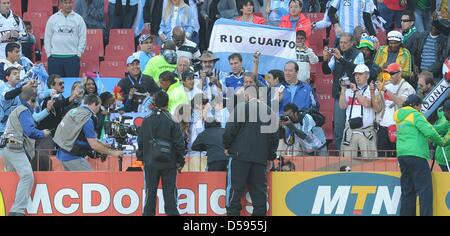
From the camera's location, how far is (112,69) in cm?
2481

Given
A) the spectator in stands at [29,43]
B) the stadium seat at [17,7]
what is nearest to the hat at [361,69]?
the spectator in stands at [29,43]

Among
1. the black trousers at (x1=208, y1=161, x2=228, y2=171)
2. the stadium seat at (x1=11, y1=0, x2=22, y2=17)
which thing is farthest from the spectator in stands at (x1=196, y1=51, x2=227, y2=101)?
the stadium seat at (x1=11, y1=0, x2=22, y2=17)

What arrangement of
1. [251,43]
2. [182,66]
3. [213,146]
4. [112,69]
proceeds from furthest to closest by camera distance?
[112,69] → [251,43] → [182,66] → [213,146]

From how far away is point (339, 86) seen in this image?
22719 mm

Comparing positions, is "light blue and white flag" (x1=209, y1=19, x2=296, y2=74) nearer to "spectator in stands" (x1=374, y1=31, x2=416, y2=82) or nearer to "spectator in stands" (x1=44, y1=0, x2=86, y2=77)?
"spectator in stands" (x1=374, y1=31, x2=416, y2=82)

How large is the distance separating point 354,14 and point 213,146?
632 cm

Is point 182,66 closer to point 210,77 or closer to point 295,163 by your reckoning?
point 210,77

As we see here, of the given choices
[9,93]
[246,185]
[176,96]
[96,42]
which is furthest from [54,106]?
[246,185]

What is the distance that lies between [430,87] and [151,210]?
18.4 feet

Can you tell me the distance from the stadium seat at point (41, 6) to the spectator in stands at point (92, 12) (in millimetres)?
713

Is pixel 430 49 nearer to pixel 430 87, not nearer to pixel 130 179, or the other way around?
pixel 430 87

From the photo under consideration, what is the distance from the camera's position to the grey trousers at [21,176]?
1867 centimetres

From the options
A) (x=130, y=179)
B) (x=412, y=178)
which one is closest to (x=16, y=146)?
(x=130, y=179)

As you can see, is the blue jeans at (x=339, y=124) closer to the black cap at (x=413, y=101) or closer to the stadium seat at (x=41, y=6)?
the black cap at (x=413, y=101)
